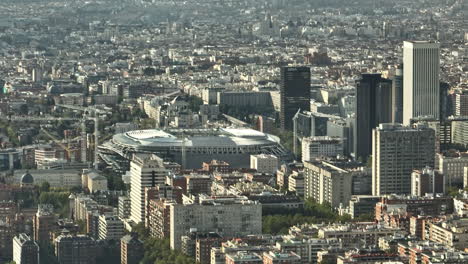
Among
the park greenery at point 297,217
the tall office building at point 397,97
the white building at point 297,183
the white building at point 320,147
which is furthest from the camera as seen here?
the tall office building at point 397,97

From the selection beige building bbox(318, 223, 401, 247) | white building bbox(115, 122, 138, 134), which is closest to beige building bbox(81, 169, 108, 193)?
beige building bbox(318, 223, 401, 247)

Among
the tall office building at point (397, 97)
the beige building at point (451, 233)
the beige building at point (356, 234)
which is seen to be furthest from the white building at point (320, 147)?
the beige building at point (451, 233)

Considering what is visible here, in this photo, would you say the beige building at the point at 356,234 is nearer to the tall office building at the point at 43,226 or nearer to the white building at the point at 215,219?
the white building at the point at 215,219

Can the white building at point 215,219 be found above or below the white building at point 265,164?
above

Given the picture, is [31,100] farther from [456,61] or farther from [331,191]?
[331,191]

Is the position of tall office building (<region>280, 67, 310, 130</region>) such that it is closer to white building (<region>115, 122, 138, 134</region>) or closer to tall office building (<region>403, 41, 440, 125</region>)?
white building (<region>115, 122, 138, 134</region>)

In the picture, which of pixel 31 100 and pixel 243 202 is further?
pixel 31 100

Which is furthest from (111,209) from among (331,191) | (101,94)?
(101,94)

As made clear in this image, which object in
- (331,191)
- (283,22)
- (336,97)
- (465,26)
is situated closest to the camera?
(331,191)
